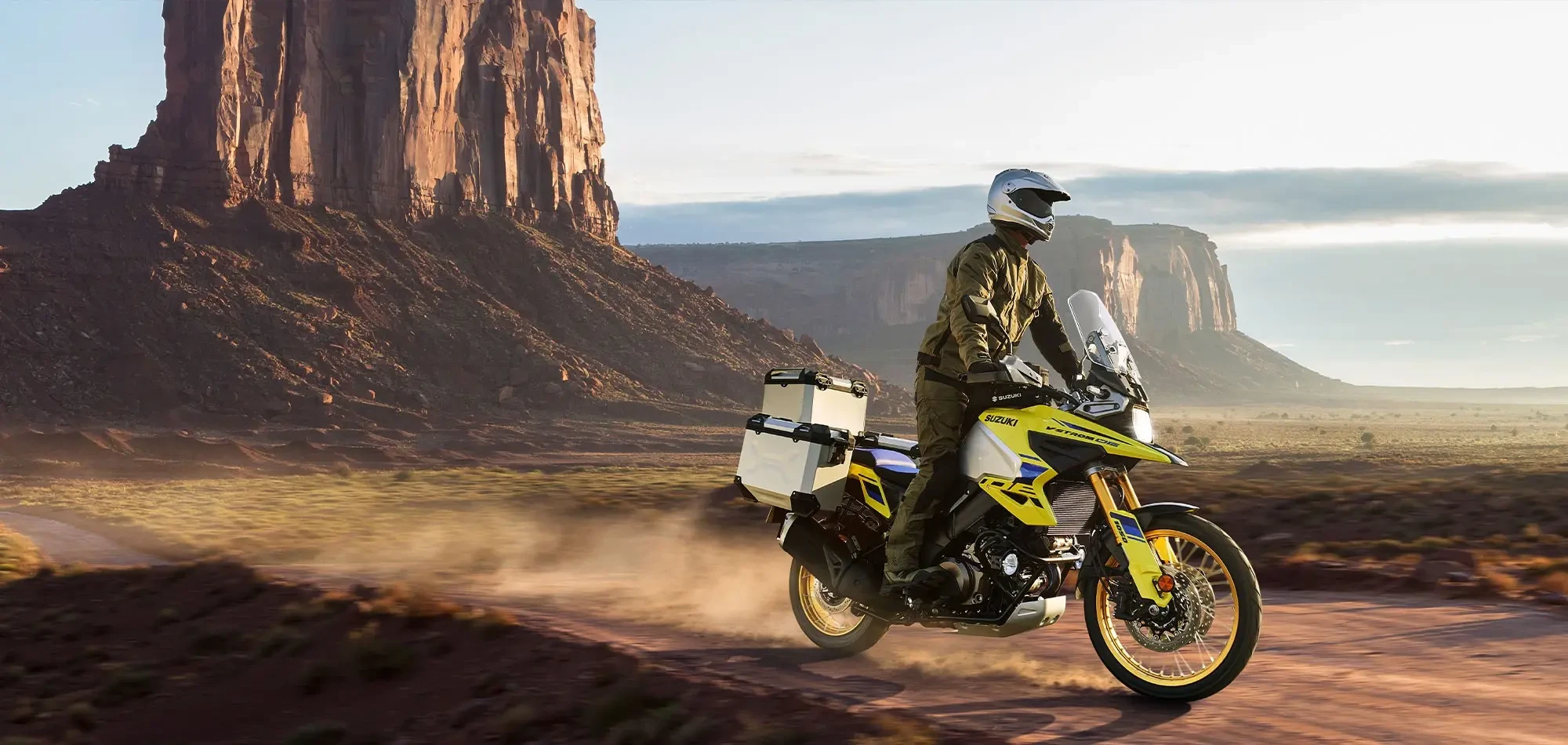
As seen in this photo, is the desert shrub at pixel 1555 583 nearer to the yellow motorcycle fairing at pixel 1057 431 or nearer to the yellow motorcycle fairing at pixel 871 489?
the yellow motorcycle fairing at pixel 1057 431

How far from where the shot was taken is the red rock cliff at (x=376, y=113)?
85000 mm

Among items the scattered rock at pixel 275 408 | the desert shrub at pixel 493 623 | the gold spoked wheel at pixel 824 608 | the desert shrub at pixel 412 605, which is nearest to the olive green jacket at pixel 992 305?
the gold spoked wheel at pixel 824 608

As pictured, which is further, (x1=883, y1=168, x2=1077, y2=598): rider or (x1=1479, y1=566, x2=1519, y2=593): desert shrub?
(x1=1479, y1=566, x2=1519, y2=593): desert shrub

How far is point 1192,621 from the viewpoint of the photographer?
660cm

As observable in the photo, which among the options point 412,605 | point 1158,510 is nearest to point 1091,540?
point 1158,510

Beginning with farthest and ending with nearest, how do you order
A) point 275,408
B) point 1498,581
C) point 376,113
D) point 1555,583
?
1. point 376,113
2. point 275,408
3. point 1498,581
4. point 1555,583

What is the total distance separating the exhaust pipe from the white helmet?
232cm

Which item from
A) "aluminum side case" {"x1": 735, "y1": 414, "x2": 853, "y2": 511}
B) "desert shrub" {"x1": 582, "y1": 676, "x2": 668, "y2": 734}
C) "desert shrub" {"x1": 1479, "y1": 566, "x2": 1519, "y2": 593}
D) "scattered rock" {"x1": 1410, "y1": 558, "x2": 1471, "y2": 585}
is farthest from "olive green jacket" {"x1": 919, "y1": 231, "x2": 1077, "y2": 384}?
"scattered rock" {"x1": 1410, "y1": 558, "x2": 1471, "y2": 585}

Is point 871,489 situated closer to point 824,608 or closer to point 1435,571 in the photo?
point 824,608

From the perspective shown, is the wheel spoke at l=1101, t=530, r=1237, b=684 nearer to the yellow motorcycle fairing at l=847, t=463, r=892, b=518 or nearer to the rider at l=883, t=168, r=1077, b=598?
the rider at l=883, t=168, r=1077, b=598

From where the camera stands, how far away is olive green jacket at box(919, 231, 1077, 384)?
7258mm

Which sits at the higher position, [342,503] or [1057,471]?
[1057,471]

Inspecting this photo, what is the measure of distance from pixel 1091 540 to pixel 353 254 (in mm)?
82822

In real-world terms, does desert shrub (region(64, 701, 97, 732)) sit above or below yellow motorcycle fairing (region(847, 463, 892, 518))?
below
